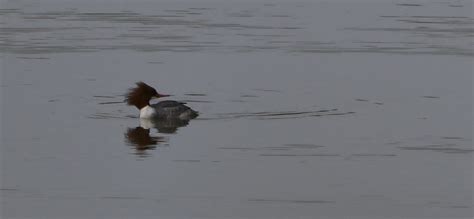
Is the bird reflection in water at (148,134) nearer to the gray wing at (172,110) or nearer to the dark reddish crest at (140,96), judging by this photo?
the gray wing at (172,110)

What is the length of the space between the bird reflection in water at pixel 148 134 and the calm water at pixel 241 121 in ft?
0.10

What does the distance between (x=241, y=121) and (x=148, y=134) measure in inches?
42.8

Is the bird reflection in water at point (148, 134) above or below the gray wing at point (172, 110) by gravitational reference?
below

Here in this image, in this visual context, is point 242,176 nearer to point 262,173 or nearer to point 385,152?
point 262,173

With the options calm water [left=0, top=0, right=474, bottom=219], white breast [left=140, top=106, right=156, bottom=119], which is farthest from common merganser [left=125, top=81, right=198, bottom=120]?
calm water [left=0, top=0, right=474, bottom=219]

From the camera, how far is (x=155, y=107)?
14531 mm

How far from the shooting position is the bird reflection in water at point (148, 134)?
1241 cm

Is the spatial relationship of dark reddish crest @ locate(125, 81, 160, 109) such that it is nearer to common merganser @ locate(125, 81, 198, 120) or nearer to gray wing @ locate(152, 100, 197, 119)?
common merganser @ locate(125, 81, 198, 120)

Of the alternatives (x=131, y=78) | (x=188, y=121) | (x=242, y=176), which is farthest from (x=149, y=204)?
(x=131, y=78)

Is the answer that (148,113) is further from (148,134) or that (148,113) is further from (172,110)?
(148,134)

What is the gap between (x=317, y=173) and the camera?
11.0 metres

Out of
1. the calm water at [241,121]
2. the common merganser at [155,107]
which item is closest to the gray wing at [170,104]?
the common merganser at [155,107]

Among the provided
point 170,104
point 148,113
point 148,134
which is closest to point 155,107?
point 148,113

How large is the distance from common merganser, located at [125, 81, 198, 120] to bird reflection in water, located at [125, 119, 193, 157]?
74 millimetres
